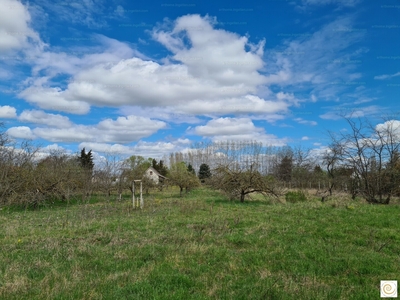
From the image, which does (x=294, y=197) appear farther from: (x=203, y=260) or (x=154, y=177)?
(x=154, y=177)

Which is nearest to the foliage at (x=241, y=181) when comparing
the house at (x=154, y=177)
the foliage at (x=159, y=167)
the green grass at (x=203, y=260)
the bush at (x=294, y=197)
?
the bush at (x=294, y=197)

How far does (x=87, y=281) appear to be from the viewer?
4.26 meters

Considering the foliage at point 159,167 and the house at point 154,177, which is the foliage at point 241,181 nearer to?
the house at point 154,177

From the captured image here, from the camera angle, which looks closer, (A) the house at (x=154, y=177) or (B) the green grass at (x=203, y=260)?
(B) the green grass at (x=203, y=260)

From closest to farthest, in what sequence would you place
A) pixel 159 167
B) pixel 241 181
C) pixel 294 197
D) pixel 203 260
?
pixel 203 260, pixel 241 181, pixel 294 197, pixel 159 167

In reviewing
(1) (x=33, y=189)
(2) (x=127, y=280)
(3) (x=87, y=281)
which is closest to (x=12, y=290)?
(3) (x=87, y=281)

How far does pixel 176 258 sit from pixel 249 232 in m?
2.94

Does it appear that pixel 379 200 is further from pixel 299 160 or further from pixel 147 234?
pixel 299 160

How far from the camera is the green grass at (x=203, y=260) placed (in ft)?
12.9

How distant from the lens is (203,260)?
5.35 metres

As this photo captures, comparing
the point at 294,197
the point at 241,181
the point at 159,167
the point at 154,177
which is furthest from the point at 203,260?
the point at 159,167

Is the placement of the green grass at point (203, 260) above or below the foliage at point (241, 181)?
below

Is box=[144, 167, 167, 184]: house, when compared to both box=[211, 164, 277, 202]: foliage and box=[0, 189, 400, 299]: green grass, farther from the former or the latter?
box=[0, 189, 400, 299]: green grass

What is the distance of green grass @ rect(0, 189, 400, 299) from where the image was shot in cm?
392
